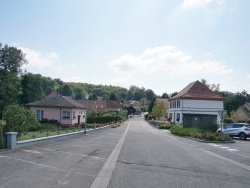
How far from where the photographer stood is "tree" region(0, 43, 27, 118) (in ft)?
187

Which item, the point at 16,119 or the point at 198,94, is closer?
the point at 16,119

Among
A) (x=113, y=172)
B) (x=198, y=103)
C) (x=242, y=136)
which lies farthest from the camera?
(x=198, y=103)

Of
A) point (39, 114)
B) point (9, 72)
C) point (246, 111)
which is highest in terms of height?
point (9, 72)

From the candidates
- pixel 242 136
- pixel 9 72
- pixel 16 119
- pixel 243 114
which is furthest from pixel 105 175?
pixel 243 114

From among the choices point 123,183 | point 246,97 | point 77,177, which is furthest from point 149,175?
point 246,97

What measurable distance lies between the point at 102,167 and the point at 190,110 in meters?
55.4

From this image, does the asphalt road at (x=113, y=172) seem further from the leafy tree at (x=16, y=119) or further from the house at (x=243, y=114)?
the house at (x=243, y=114)

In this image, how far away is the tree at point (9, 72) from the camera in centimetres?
5691

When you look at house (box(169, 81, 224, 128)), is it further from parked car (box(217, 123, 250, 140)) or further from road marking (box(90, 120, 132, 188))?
road marking (box(90, 120, 132, 188))

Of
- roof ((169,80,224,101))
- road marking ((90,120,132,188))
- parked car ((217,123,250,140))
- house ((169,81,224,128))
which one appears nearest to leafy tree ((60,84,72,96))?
house ((169,81,224,128))

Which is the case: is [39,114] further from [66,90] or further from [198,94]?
[66,90]

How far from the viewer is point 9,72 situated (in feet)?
198

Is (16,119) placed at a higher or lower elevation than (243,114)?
higher

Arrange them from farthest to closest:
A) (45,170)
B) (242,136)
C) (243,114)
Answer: (243,114) → (242,136) → (45,170)
